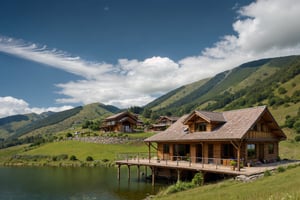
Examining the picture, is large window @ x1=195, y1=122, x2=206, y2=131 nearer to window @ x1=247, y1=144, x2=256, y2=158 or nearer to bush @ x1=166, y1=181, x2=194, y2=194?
window @ x1=247, y1=144, x2=256, y2=158

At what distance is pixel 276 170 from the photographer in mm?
27344

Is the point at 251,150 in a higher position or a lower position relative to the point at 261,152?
higher

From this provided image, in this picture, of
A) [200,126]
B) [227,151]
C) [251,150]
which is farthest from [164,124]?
[251,150]

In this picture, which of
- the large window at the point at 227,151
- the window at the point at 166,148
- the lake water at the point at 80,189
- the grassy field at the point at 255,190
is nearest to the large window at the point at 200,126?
the large window at the point at 227,151

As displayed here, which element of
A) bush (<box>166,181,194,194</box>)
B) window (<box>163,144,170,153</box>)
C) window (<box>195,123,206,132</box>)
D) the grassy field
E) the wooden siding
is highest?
window (<box>195,123,206,132</box>)

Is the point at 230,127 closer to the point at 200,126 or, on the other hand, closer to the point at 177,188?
the point at 200,126

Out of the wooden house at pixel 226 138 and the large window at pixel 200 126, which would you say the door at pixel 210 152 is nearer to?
the wooden house at pixel 226 138

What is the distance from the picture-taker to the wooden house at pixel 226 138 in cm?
3231

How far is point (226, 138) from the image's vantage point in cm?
3075

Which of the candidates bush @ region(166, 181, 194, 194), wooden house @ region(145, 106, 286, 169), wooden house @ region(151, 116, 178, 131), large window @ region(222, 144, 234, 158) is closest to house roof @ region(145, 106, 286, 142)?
wooden house @ region(145, 106, 286, 169)

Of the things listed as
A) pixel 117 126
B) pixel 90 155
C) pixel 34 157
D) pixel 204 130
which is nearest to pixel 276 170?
pixel 204 130

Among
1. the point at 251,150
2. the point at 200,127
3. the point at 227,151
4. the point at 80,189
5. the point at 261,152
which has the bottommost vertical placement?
the point at 80,189

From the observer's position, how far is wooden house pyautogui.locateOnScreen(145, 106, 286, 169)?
106ft

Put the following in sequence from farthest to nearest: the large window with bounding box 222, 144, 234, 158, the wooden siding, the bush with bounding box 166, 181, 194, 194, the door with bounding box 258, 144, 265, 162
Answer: the door with bounding box 258, 144, 265, 162 < the large window with bounding box 222, 144, 234, 158 < the wooden siding < the bush with bounding box 166, 181, 194, 194
